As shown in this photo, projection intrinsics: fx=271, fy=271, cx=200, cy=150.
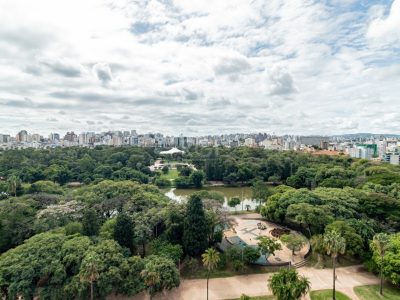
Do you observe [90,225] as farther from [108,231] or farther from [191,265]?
[191,265]

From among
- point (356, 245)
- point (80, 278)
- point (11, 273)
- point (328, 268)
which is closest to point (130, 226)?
point (80, 278)

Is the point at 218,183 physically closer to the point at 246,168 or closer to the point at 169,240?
the point at 246,168

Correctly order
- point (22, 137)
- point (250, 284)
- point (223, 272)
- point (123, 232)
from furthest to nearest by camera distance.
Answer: point (22, 137), point (223, 272), point (123, 232), point (250, 284)

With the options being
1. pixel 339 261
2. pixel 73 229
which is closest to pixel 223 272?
pixel 339 261

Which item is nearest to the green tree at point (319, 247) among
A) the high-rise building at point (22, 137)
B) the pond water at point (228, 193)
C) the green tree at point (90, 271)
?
the green tree at point (90, 271)

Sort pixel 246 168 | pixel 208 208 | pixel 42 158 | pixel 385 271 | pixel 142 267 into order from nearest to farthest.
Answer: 1. pixel 142 267
2. pixel 385 271
3. pixel 208 208
4. pixel 246 168
5. pixel 42 158

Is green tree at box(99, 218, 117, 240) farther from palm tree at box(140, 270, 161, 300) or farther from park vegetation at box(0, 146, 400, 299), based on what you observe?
palm tree at box(140, 270, 161, 300)
